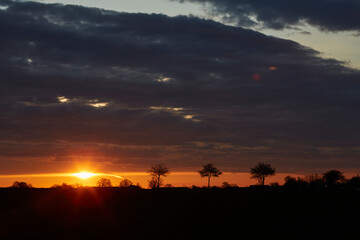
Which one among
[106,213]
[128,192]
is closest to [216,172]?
[128,192]

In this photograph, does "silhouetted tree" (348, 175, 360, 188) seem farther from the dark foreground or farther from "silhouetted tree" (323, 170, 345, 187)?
the dark foreground

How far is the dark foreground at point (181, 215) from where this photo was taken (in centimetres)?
5825

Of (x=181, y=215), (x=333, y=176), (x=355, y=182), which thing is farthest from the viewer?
(x=333, y=176)

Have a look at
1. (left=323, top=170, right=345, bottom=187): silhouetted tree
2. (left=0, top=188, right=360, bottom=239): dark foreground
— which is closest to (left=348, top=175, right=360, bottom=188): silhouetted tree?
(left=323, top=170, right=345, bottom=187): silhouetted tree

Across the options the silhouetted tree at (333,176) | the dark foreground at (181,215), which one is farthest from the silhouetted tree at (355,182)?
the dark foreground at (181,215)

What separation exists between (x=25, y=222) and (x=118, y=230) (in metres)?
12.0

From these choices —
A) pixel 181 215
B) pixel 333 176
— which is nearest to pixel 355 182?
pixel 333 176

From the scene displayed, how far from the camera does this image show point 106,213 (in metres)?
69.0

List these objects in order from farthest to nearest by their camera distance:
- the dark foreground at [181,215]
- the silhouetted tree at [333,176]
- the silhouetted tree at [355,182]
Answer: the silhouetted tree at [333,176]
the silhouetted tree at [355,182]
the dark foreground at [181,215]

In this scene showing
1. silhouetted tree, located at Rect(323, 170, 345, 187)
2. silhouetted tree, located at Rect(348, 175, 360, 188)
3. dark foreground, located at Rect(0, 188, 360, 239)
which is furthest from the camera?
silhouetted tree, located at Rect(323, 170, 345, 187)

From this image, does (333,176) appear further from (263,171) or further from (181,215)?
(181,215)

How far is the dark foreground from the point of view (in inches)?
2293

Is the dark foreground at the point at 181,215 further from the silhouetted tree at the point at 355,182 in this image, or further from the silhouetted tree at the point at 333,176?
the silhouetted tree at the point at 333,176

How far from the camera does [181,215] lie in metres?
67.2
